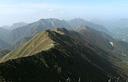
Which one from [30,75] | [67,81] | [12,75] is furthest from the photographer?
[67,81]

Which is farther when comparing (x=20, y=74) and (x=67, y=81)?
(x=67, y=81)

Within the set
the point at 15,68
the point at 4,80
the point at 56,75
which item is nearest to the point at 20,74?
the point at 15,68

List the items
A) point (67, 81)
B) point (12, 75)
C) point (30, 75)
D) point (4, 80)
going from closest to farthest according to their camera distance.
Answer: point (4, 80) → point (12, 75) → point (30, 75) → point (67, 81)

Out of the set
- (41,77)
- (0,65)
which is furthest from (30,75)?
(0,65)

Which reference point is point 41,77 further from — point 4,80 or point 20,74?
point 4,80

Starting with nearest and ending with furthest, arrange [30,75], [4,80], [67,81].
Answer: [4,80] → [30,75] → [67,81]

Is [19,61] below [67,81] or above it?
above

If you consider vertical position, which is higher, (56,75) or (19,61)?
(19,61)

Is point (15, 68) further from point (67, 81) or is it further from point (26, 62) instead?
point (67, 81)

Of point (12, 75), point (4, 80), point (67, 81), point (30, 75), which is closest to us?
point (4, 80)
